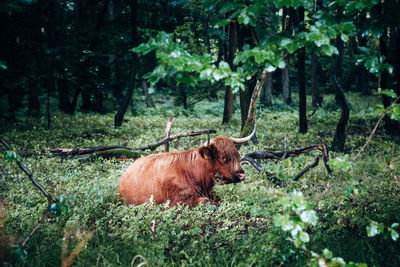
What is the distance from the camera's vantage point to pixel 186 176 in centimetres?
506

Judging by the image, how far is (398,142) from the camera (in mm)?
8984

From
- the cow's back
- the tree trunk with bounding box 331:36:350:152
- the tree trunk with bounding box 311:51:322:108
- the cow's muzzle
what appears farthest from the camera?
the tree trunk with bounding box 311:51:322:108

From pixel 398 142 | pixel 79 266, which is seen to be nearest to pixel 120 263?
pixel 79 266

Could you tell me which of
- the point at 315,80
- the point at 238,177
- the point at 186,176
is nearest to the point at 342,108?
the point at 238,177

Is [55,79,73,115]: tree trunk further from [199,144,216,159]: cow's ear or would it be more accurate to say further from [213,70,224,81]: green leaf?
[213,70,224,81]: green leaf

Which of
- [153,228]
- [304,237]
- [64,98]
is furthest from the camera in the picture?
[64,98]

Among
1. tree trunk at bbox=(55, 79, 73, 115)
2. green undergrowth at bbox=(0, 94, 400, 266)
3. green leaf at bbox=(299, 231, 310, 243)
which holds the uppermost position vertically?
tree trunk at bbox=(55, 79, 73, 115)

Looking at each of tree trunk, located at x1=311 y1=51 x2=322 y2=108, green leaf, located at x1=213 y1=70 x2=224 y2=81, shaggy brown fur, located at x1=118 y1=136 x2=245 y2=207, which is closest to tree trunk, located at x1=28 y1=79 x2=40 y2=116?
shaggy brown fur, located at x1=118 y1=136 x2=245 y2=207

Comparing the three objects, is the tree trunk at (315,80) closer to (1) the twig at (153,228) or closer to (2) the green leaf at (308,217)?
(1) the twig at (153,228)

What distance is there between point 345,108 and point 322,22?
5480 millimetres

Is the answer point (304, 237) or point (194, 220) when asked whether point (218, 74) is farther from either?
point (194, 220)

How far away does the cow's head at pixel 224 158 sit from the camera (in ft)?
16.1

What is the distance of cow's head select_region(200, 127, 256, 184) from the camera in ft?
16.1

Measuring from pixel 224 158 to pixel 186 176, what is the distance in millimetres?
735
